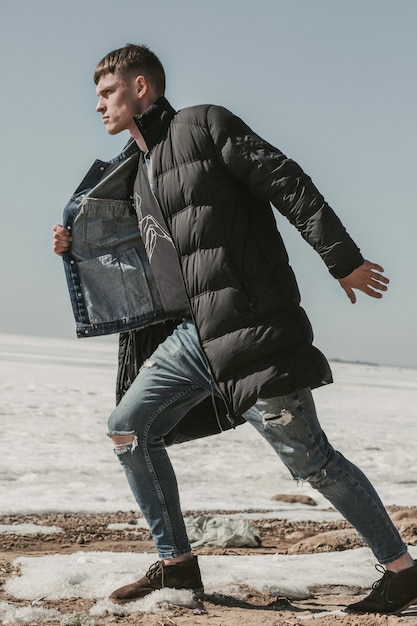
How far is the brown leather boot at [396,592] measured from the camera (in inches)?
129

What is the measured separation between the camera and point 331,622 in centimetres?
319

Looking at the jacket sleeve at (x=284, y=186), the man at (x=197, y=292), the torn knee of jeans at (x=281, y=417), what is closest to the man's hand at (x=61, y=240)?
the man at (x=197, y=292)

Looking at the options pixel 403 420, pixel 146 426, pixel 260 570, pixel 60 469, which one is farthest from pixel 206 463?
pixel 403 420

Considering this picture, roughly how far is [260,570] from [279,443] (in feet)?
4.05

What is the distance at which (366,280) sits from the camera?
3.09 m

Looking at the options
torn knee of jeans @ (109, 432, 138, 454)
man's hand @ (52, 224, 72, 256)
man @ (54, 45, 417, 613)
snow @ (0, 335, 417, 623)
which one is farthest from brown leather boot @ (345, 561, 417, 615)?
man's hand @ (52, 224, 72, 256)

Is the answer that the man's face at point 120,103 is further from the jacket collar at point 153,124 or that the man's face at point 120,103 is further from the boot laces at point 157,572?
the boot laces at point 157,572

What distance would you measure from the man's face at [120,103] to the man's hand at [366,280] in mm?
1108

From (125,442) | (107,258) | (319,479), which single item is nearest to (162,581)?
(125,442)

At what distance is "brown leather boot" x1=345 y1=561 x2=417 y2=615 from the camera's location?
10.7 ft

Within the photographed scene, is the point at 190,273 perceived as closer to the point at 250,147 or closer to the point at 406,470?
the point at 250,147

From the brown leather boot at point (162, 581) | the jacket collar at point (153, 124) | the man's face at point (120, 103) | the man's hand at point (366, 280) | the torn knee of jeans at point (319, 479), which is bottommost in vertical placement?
the brown leather boot at point (162, 581)

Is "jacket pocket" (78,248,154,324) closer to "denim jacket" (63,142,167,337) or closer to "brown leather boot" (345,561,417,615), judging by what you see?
"denim jacket" (63,142,167,337)

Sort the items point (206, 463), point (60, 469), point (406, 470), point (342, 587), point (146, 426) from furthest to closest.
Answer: point (406, 470), point (206, 463), point (60, 469), point (342, 587), point (146, 426)
